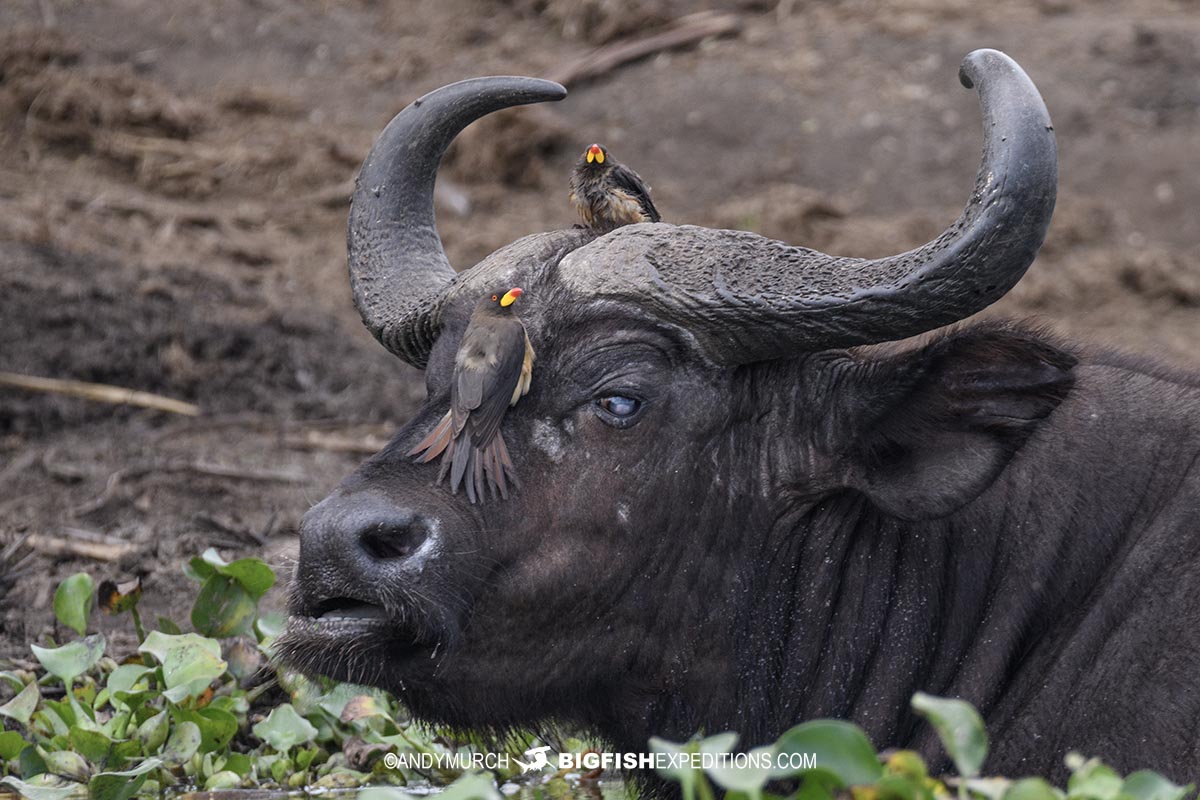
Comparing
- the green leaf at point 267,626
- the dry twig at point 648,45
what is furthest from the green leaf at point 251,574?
the dry twig at point 648,45

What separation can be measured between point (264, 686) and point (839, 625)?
7.98 feet

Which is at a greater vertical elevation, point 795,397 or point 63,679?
point 795,397

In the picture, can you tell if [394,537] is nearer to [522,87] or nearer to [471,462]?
[471,462]

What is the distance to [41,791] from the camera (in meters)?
5.39

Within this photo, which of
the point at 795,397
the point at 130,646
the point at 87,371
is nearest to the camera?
the point at 795,397

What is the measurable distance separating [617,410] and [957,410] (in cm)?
94

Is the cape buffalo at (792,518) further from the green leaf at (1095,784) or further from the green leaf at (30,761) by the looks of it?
the green leaf at (30,761)

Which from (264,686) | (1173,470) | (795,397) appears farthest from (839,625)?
(264,686)

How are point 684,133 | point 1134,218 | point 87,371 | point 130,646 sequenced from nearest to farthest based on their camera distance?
1. point 130,646
2. point 87,371
3. point 1134,218
4. point 684,133

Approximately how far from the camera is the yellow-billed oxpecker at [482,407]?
15.2ft

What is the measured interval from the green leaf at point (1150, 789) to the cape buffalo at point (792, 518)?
81cm

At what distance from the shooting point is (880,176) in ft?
49.7

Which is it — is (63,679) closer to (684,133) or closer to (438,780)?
(438,780)

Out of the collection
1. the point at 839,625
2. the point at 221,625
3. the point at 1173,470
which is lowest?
the point at 221,625
